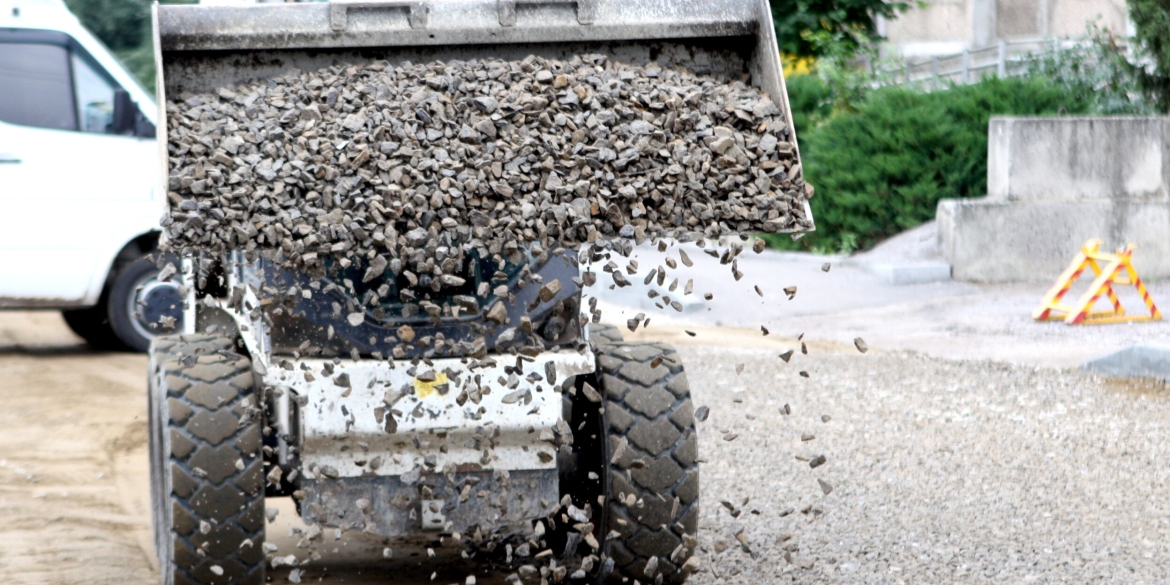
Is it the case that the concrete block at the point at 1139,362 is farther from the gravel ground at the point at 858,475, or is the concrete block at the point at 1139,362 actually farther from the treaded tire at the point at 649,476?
the treaded tire at the point at 649,476

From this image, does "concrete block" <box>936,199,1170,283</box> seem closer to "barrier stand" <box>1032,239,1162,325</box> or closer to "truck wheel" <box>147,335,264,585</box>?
"barrier stand" <box>1032,239,1162,325</box>

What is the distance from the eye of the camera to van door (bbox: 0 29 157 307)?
31.5 ft

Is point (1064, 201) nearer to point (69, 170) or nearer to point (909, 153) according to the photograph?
point (909, 153)

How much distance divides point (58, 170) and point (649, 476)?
22.1ft

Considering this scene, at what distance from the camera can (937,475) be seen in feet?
20.6

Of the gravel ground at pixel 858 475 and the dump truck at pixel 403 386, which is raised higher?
the dump truck at pixel 403 386

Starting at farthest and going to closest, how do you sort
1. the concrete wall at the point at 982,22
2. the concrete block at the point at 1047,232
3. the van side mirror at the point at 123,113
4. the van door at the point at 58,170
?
→ the concrete wall at the point at 982,22, the concrete block at the point at 1047,232, the van side mirror at the point at 123,113, the van door at the point at 58,170

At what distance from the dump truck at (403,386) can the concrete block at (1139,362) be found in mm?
4782

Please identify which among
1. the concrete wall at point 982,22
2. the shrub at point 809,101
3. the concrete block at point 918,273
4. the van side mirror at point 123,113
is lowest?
the concrete block at point 918,273

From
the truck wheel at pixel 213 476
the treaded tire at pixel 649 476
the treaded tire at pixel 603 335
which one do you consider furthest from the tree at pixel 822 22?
the truck wheel at pixel 213 476

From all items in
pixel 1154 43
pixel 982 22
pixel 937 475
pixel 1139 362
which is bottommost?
pixel 937 475

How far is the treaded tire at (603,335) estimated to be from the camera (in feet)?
15.6

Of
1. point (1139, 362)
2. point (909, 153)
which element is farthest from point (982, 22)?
point (1139, 362)

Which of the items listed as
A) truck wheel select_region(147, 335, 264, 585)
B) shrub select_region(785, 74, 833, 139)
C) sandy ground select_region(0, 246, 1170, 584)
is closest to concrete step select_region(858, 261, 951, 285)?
sandy ground select_region(0, 246, 1170, 584)
